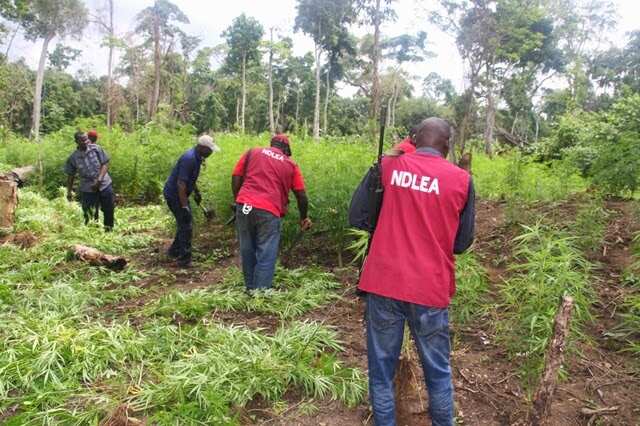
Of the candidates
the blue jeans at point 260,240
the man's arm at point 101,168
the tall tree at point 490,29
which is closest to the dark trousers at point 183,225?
the blue jeans at point 260,240

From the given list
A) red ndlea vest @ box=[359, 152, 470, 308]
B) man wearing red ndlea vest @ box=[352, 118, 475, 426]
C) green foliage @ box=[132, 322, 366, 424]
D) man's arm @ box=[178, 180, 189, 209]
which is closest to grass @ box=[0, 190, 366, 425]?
green foliage @ box=[132, 322, 366, 424]

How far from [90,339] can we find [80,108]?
46460mm

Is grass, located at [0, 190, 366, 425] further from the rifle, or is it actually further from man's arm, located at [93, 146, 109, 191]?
man's arm, located at [93, 146, 109, 191]

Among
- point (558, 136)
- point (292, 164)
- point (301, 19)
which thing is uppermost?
point (301, 19)

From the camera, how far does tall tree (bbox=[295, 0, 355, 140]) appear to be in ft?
99.0

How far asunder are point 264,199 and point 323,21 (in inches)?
1136

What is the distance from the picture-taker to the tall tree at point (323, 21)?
30.2 metres

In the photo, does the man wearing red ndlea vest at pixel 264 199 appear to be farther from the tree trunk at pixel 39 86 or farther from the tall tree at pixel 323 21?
the tree trunk at pixel 39 86

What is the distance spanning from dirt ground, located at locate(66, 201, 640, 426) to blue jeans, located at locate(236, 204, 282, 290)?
49 cm

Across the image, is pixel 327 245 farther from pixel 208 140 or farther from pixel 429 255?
pixel 429 255

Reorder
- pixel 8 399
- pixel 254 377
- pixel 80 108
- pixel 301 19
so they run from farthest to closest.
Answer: pixel 80 108, pixel 301 19, pixel 254 377, pixel 8 399

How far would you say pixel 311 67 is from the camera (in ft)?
137

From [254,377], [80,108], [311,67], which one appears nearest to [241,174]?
[254,377]

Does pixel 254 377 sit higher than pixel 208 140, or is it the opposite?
pixel 208 140
